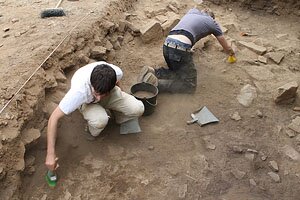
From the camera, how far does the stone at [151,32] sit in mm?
5398

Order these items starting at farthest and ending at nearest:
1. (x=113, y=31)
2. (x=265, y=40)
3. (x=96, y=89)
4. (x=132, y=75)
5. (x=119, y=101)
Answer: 1. (x=265, y=40)
2. (x=113, y=31)
3. (x=132, y=75)
4. (x=119, y=101)
5. (x=96, y=89)

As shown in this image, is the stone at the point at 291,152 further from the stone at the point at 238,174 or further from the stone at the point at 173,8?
the stone at the point at 173,8

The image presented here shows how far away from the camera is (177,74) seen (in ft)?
15.5

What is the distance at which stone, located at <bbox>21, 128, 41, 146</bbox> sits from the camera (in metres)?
3.35

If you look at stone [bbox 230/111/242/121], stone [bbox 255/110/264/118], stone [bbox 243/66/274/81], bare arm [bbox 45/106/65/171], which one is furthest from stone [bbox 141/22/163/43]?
bare arm [bbox 45/106/65/171]

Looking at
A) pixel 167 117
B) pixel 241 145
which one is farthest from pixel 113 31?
pixel 241 145

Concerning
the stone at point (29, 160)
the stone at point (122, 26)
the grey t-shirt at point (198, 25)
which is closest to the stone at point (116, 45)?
the stone at point (122, 26)

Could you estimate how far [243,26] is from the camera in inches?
256

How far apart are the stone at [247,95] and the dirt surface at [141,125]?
4cm

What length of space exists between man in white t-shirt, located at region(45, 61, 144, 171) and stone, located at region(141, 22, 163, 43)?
185 centimetres

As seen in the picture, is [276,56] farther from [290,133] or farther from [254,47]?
[290,133]

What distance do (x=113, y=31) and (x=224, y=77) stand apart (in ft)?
5.95

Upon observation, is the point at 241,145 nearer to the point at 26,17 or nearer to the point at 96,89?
the point at 96,89

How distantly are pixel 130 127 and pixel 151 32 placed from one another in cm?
202
